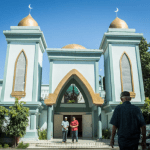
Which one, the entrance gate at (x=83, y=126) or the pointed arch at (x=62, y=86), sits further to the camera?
the entrance gate at (x=83, y=126)

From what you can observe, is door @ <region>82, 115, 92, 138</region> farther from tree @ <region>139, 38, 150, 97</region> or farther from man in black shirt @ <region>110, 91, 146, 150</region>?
man in black shirt @ <region>110, 91, 146, 150</region>

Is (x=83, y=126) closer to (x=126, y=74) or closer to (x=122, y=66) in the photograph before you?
(x=126, y=74)

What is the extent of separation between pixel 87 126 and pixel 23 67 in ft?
26.8

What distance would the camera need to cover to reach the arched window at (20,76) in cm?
1527

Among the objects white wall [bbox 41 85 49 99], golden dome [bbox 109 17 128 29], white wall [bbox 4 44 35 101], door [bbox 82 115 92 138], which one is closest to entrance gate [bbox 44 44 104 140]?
door [bbox 82 115 92 138]

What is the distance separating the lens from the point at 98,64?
1563cm

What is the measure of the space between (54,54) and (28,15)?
6.40m

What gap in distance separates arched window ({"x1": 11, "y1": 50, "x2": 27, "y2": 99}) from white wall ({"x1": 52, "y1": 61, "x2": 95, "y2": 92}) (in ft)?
9.20

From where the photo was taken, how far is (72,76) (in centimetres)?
1612

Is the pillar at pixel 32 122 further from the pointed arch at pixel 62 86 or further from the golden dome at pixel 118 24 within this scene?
the golden dome at pixel 118 24

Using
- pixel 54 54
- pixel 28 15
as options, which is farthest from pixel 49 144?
pixel 28 15

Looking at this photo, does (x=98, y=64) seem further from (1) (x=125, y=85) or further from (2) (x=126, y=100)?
(2) (x=126, y=100)

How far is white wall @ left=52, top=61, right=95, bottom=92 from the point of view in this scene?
597 inches

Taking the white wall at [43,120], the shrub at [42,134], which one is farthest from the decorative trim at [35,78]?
the shrub at [42,134]
